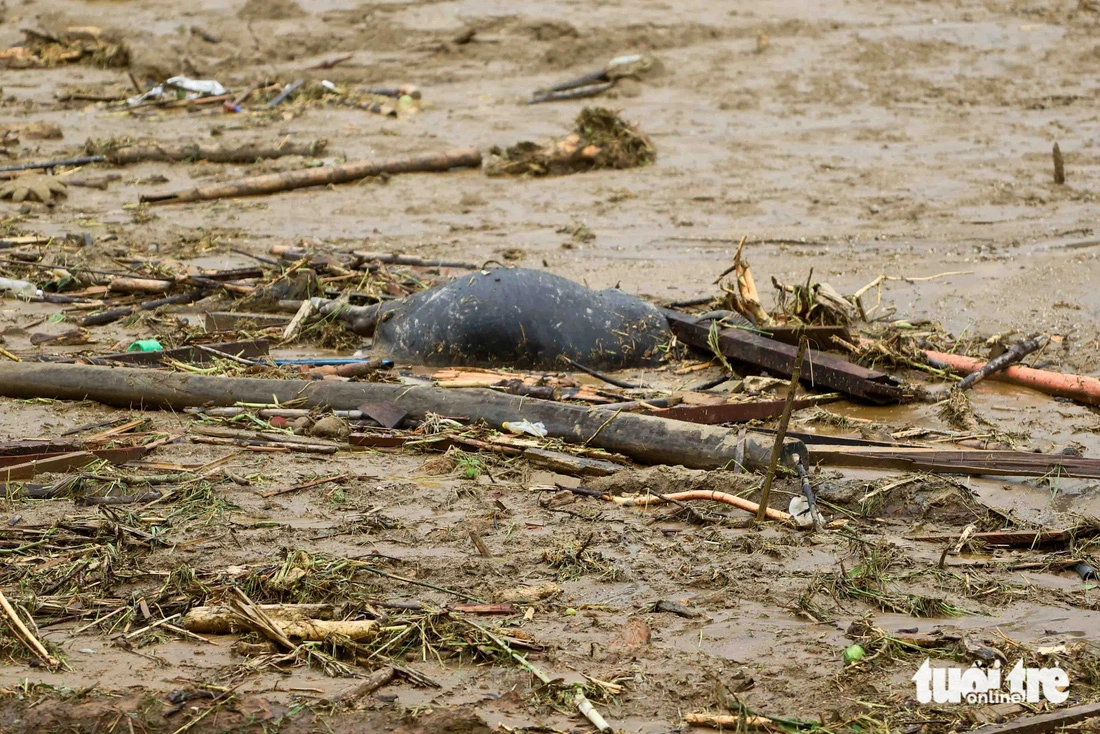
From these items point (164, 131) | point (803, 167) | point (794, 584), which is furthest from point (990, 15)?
point (794, 584)

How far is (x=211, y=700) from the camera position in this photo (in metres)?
3.02

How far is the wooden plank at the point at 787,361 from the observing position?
5973mm

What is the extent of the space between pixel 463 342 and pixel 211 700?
364 centimetres

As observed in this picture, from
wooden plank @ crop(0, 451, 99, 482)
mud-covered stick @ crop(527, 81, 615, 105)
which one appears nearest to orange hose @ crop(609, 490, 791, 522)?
wooden plank @ crop(0, 451, 99, 482)

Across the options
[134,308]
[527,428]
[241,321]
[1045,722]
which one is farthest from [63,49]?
[1045,722]

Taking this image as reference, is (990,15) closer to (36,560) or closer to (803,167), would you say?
(803,167)

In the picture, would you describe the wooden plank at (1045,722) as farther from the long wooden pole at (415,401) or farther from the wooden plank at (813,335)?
the wooden plank at (813,335)

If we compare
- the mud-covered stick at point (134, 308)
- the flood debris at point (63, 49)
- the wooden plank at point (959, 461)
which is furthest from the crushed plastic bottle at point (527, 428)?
the flood debris at point (63, 49)

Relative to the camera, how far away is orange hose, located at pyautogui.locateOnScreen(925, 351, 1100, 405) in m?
5.90

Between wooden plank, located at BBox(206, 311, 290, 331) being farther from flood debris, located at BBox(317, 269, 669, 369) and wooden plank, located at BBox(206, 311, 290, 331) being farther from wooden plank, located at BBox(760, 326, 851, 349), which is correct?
wooden plank, located at BBox(760, 326, 851, 349)

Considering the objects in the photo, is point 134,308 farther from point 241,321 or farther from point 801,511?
point 801,511

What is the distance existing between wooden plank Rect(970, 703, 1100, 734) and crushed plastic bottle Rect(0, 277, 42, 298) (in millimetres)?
6706

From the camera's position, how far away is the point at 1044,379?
6086mm

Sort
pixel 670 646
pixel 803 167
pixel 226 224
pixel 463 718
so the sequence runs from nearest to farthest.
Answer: pixel 463 718 → pixel 670 646 → pixel 226 224 → pixel 803 167
